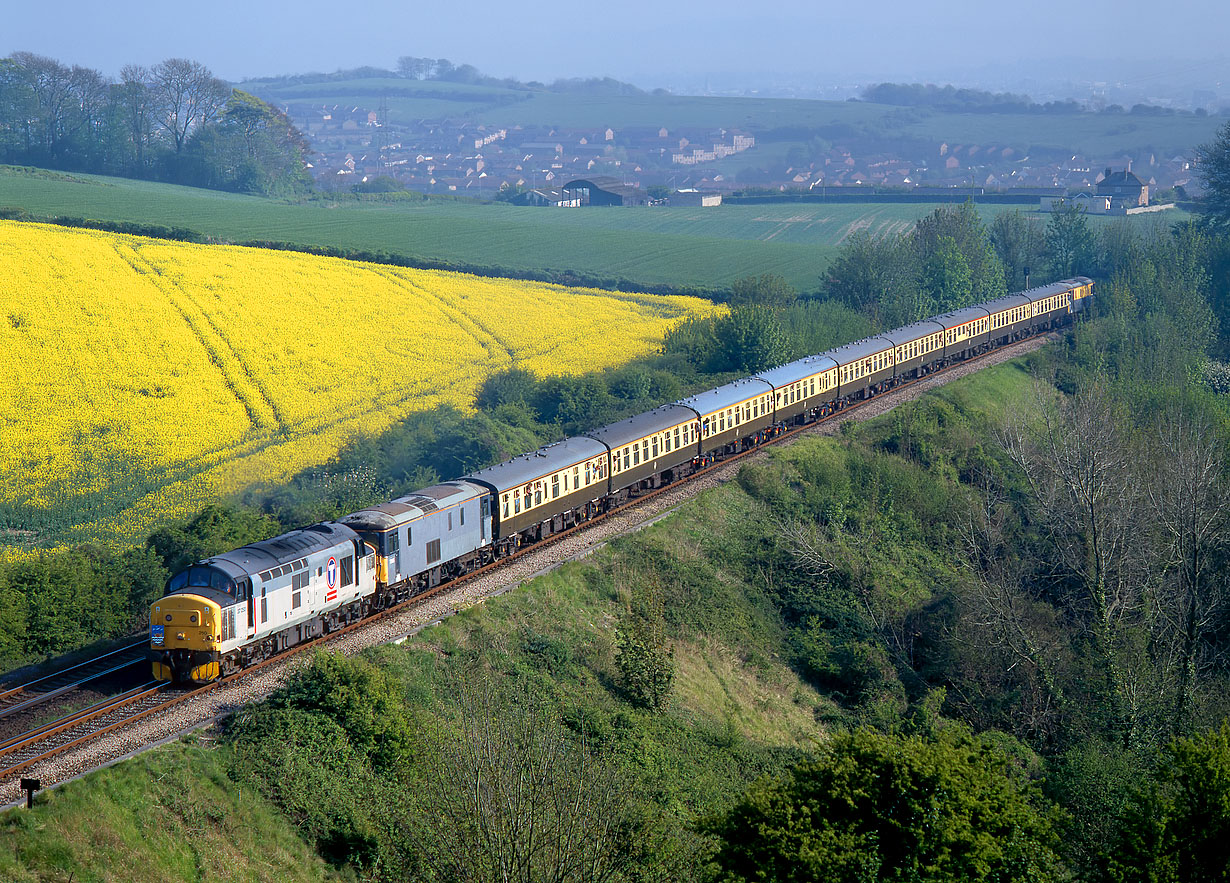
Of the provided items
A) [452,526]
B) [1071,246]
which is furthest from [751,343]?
[1071,246]

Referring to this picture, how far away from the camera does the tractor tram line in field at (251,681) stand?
22938 millimetres

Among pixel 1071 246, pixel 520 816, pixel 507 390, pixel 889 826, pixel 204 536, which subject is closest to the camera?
pixel 520 816

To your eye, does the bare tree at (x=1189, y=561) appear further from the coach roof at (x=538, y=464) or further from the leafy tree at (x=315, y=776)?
the leafy tree at (x=315, y=776)

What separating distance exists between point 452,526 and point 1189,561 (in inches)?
1139

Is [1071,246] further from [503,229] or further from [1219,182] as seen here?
[503,229]

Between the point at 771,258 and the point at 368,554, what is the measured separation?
3244 inches

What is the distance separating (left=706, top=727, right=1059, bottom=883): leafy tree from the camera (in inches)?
706

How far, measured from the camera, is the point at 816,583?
144ft

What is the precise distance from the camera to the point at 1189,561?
144 feet

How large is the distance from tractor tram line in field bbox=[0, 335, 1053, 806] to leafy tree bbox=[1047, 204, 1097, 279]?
69657mm

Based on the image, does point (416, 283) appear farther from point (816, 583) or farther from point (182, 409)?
point (816, 583)

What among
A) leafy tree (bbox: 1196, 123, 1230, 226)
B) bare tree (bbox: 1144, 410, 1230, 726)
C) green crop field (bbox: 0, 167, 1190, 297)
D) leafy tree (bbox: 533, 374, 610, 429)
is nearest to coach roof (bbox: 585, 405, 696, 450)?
leafy tree (bbox: 533, 374, 610, 429)

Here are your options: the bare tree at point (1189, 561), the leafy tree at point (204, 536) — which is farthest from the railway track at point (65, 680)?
the bare tree at point (1189, 561)

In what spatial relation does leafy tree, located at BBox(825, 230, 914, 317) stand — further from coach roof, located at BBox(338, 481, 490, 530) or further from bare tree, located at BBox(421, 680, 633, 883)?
bare tree, located at BBox(421, 680, 633, 883)
